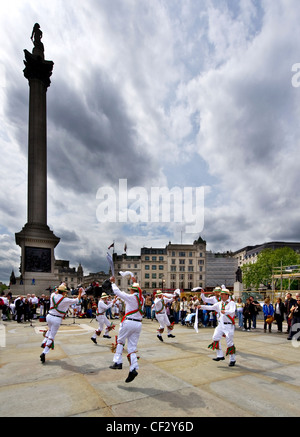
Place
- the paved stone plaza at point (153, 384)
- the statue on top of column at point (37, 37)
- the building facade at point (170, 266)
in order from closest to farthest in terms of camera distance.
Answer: the paved stone plaza at point (153, 384), the statue on top of column at point (37, 37), the building facade at point (170, 266)

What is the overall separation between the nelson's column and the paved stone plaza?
19.8m

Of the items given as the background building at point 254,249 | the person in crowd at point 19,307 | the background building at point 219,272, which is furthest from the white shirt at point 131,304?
the background building at point 254,249

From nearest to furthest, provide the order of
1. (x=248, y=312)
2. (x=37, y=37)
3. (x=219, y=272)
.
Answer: (x=248, y=312)
(x=37, y=37)
(x=219, y=272)

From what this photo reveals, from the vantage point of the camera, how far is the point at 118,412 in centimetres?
423

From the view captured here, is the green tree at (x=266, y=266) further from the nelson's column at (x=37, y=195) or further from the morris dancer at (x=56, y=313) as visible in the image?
the morris dancer at (x=56, y=313)

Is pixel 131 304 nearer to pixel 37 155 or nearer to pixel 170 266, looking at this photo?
pixel 37 155

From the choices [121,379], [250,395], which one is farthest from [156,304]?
[250,395]

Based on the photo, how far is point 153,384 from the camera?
5.56m

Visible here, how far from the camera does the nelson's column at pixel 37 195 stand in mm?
27922

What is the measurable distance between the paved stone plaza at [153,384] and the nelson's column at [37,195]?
778 inches

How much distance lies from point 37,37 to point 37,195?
2310cm

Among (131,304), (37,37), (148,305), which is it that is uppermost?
(37,37)

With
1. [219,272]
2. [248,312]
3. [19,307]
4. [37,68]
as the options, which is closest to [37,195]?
[37,68]
